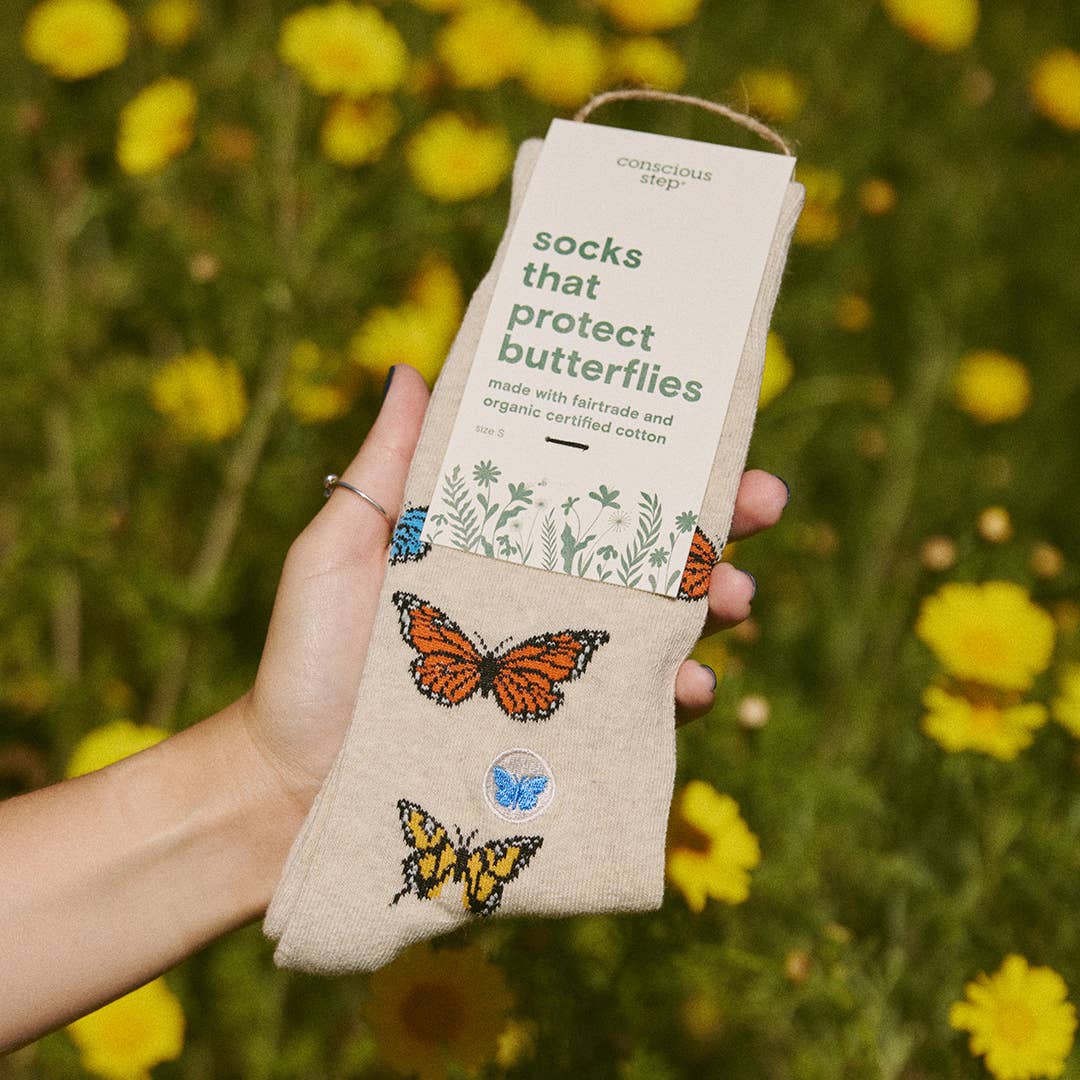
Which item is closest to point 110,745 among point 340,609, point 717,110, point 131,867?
point 131,867

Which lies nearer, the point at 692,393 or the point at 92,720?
the point at 692,393

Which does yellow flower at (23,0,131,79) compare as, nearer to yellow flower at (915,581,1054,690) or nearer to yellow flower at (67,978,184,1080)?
yellow flower at (67,978,184,1080)

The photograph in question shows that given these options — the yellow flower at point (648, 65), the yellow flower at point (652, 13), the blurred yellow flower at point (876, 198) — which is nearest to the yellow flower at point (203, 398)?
the yellow flower at point (648, 65)

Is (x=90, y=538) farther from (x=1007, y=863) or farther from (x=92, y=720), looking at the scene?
(x=1007, y=863)

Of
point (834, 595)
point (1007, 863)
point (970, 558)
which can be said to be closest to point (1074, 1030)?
point (1007, 863)

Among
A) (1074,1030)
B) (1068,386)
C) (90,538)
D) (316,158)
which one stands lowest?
(1074,1030)

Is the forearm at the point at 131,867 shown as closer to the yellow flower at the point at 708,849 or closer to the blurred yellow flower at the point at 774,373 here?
the yellow flower at the point at 708,849

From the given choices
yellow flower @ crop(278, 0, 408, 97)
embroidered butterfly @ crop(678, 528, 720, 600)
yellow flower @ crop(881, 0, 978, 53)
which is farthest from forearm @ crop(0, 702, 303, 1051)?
yellow flower @ crop(881, 0, 978, 53)
